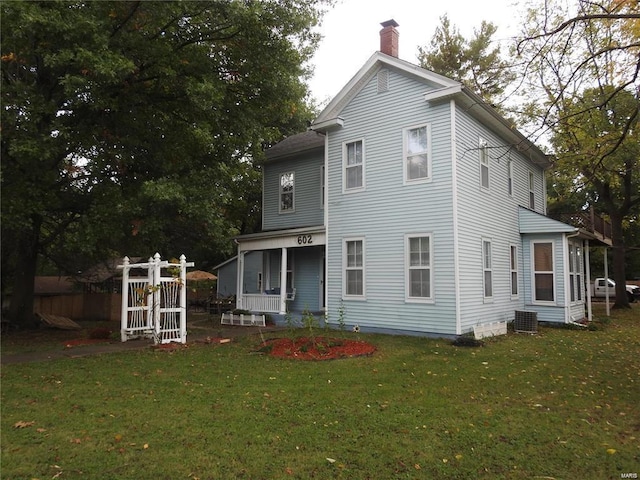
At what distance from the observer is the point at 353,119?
13641mm

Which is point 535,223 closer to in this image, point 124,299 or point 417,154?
point 417,154

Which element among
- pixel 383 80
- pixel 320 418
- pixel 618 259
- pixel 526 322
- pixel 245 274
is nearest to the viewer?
pixel 320 418

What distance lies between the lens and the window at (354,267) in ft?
43.1

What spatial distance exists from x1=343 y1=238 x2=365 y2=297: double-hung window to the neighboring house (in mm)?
Answer: 34

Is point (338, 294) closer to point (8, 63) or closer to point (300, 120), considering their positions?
point (8, 63)

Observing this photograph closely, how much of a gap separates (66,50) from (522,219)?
14363mm

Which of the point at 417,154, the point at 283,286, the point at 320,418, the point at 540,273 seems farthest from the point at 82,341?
the point at 540,273

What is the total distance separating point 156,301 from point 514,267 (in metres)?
11.4

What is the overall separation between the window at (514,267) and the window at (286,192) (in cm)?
802

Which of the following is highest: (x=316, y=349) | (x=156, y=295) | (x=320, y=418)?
(x=156, y=295)

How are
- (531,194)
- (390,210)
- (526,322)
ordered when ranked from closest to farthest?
(390,210) < (526,322) < (531,194)

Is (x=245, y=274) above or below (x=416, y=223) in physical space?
below

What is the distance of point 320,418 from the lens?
5113mm

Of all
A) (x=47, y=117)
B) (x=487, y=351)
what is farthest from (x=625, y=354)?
(x=47, y=117)
